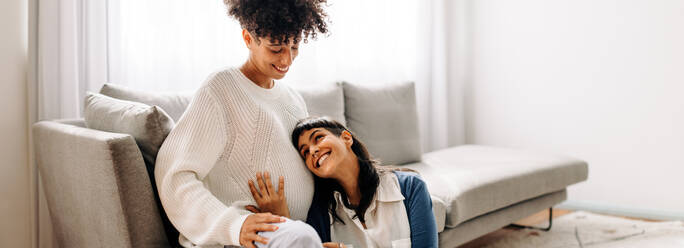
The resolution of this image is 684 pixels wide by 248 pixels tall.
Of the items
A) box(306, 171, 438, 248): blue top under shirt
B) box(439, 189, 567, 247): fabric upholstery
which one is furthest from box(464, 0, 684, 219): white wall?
box(306, 171, 438, 248): blue top under shirt

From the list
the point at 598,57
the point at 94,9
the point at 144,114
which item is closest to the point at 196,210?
the point at 144,114

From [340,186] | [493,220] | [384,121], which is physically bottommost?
[493,220]

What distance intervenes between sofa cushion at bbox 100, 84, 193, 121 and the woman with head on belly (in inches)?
21.1

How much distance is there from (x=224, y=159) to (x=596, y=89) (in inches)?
99.8

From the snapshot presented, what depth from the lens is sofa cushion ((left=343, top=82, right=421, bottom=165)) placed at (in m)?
2.48

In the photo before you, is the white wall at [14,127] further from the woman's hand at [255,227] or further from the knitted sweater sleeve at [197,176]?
the woman's hand at [255,227]

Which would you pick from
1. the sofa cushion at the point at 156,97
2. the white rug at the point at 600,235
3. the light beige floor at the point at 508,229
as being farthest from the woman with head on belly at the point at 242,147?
the white rug at the point at 600,235

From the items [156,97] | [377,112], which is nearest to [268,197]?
[156,97]

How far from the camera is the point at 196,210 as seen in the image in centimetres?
115

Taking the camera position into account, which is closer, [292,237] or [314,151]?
[292,237]

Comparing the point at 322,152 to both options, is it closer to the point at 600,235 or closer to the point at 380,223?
the point at 380,223

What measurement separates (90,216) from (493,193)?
1.44 meters

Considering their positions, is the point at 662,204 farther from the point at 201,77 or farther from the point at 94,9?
the point at 94,9

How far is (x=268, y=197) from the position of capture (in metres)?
1.27
